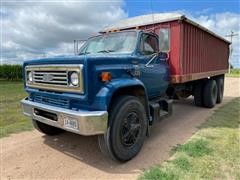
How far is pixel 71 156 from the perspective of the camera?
180 inches

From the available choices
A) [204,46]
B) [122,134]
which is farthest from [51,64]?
[204,46]

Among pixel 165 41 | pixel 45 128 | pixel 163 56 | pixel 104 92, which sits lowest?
pixel 45 128

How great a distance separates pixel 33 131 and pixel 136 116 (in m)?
2.93

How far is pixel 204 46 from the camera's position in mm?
8359

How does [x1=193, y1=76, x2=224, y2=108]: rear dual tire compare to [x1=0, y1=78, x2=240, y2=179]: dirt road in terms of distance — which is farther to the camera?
[x1=193, y1=76, x2=224, y2=108]: rear dual tire

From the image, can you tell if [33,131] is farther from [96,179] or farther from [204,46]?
[204,46]

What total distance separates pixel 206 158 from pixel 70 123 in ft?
7.74

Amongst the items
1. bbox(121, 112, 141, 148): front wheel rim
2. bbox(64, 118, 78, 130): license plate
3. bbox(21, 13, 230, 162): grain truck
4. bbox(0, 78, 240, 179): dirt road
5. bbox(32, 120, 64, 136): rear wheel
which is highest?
bbox(21, 13, 230, 162): grain truck

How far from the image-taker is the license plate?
146 inches

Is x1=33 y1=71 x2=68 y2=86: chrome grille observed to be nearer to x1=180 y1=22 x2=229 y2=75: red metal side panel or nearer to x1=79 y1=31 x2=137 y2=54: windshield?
x1=79 y1=31 x2=137 y2=54: windshield

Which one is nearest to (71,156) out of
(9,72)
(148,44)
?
(148,44)

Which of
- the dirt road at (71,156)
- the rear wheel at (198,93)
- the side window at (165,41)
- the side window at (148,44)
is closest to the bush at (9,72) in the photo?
the rear wheel at (198,93)

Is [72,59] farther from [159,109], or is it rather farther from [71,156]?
[159,109]

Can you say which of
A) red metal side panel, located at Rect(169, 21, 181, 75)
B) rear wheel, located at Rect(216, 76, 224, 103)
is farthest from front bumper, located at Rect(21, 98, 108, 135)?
rear wheel, located at Rect(216, 76, 224, 103)
